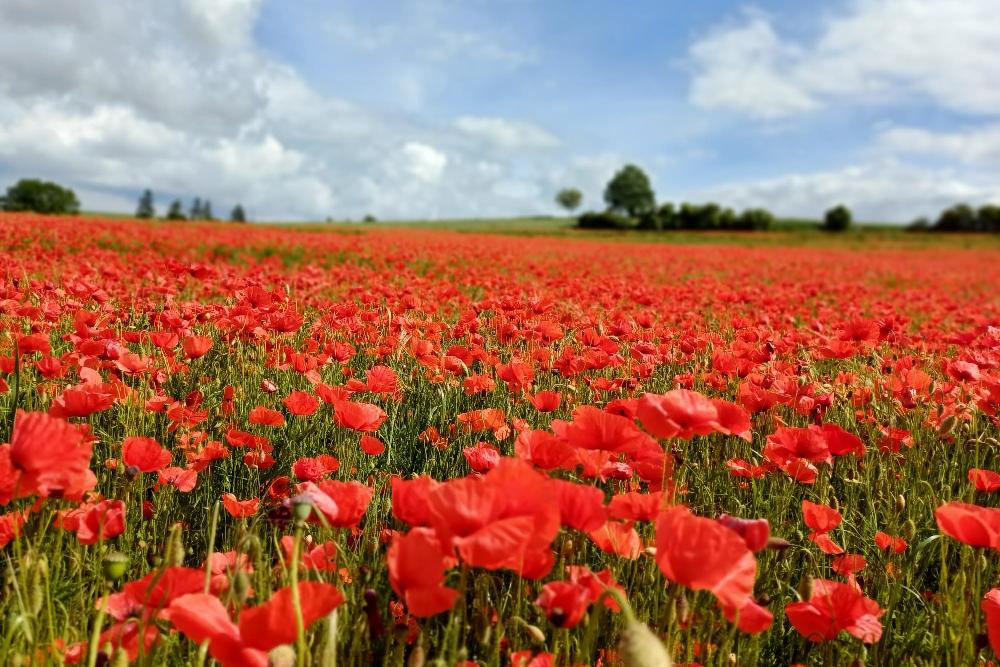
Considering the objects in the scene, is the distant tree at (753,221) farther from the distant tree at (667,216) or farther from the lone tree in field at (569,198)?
the lone tree in field at (569,198)

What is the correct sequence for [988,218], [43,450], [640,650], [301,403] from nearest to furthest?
[640,650]
[43,450]
[301,403]
[988,218]

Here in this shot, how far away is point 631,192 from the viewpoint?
8956cm

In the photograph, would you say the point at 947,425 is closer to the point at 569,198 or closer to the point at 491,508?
the point at 491,508

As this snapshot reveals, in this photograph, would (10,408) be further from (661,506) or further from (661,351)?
(661,351)

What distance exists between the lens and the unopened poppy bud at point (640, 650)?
3.12ft

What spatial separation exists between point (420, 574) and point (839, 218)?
252 feet

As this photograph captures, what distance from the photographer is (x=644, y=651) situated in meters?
0.95

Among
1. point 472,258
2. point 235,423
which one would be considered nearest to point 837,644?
point 235,423

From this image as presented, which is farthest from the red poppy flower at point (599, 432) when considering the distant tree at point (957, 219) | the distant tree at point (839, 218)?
the distant tree at point (957, 219)

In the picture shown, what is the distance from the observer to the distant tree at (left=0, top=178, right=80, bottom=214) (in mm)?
76875

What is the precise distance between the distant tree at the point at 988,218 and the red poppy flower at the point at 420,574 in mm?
87087

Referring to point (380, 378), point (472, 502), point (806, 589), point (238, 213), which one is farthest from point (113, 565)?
point (238, 213)

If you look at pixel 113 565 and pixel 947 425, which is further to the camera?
pixel 947 425

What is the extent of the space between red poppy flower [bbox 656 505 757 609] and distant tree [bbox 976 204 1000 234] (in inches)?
3416
